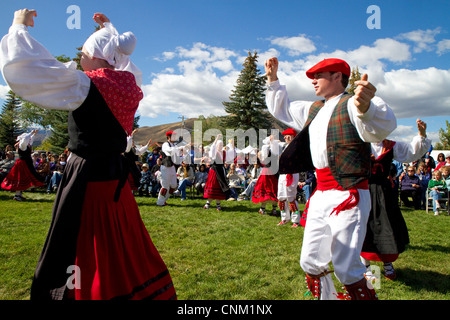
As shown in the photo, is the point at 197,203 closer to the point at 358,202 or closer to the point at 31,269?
the point at 31,269

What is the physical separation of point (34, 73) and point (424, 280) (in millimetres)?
4781

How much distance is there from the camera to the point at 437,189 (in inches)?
376

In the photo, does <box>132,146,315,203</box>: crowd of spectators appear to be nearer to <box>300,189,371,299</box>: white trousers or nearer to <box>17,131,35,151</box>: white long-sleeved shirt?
<box>17,131,35,151</box>: white long-sleeved shirt

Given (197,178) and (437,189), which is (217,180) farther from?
(437,189)

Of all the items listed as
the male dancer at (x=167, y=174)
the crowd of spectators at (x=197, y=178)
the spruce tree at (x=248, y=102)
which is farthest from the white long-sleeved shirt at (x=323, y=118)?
the spruce tree at (x=248, y=102)

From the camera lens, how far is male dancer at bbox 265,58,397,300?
200 centimetres

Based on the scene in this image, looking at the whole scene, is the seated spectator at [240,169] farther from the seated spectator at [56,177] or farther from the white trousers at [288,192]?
the seated spectator at [56,177]

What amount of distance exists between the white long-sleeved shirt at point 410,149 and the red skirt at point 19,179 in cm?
1025

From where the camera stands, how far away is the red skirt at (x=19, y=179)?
9195mm

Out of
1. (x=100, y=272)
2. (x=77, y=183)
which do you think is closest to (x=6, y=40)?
(x=77, y=183)

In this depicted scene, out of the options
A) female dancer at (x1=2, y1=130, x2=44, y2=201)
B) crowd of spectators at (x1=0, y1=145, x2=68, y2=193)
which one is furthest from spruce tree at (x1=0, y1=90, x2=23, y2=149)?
female dancer at (x1=2, y1=130, x2=44, y2=201)

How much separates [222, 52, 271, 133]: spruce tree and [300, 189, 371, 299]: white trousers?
34.0 m

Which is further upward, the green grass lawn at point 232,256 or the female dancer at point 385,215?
the female dancer at point 385,215

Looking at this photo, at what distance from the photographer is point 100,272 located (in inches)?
65.4
